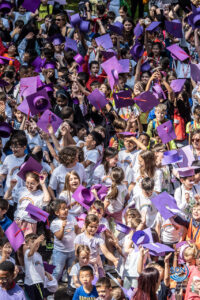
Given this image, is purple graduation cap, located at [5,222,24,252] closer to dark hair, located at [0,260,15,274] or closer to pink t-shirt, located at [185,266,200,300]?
dark hair, located at [0,260,15,274]

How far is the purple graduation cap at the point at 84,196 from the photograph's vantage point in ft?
22.1

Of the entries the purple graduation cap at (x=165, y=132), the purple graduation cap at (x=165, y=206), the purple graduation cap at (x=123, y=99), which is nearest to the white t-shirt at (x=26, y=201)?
the purple graduation cap at (x=165, y=206)

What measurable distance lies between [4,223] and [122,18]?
752 cm

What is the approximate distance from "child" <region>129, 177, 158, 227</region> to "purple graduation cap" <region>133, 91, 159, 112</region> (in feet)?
6.49

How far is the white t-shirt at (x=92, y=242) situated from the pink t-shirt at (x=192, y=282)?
107 centimetres

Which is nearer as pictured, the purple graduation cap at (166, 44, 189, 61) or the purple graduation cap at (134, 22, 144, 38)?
the purple graduation cap at (166, 44, 189, 61)

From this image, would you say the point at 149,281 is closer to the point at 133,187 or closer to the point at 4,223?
the point at 4,223

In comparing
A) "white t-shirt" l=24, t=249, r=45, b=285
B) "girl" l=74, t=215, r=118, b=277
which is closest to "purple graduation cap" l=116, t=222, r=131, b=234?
"girl" l=74, t=215, r=118, b=277

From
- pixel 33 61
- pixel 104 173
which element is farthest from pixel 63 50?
pixel 104 173

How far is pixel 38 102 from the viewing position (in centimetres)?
839

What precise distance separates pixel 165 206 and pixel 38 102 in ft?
8.73

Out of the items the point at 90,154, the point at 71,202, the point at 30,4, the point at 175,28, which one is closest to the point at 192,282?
the point at 71,202

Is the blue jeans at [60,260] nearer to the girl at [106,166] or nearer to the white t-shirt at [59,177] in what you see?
the white t-shirt at [59,177]

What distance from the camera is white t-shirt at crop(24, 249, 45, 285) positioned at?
6.03m
